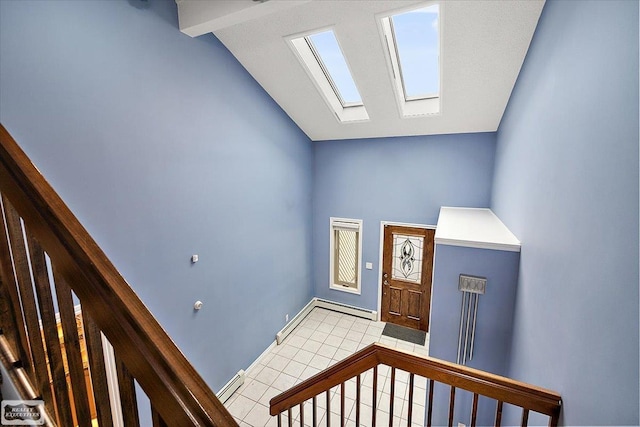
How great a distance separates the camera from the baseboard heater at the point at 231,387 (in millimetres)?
3393

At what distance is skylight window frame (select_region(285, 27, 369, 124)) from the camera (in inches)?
113

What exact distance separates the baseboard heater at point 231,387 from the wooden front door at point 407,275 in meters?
2.82

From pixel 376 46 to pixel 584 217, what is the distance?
2.38 m

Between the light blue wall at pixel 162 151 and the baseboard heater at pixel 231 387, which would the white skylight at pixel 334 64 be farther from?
the baseboard heater at pixel 231 387

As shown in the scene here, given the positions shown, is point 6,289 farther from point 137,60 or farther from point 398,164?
point 398,164

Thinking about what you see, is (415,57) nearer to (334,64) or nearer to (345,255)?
(334,64)

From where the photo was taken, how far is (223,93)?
3119mm

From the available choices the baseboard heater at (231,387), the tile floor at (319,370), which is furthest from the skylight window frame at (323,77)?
the baseboard heater at (231,387)

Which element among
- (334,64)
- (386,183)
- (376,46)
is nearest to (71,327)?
(376,46)

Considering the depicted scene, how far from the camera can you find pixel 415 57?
303cm

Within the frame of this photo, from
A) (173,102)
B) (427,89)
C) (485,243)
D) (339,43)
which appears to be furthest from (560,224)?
(173,102)

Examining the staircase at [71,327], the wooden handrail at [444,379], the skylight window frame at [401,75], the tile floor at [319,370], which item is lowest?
the tile floor at [319,370]

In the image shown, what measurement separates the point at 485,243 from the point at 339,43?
243 centimetres

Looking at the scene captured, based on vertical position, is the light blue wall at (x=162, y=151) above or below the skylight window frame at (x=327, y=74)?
below
